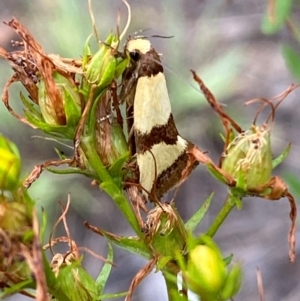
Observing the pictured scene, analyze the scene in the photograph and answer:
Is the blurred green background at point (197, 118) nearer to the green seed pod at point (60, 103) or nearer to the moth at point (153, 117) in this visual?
the moth at point (153, 117)

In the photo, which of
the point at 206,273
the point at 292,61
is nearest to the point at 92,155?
the point at 206,273

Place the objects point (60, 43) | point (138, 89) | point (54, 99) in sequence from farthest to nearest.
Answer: point (60, 43) → point (138, 89) → point (54, 99)

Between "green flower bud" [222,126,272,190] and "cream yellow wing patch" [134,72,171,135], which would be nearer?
"green flower bud" [222,126,272,190]

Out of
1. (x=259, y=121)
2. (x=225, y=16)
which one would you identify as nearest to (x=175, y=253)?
(x=259, y=121)

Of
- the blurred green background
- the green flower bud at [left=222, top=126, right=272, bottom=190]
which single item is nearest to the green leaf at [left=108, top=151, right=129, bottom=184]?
the green flower bud at [left=222, top=126, right=272, bottom=190]

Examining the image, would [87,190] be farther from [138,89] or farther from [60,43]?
[138,89]

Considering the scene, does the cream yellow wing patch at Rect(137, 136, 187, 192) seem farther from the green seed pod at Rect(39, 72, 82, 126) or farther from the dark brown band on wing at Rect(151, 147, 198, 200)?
the green seed pod at Rect(39, 72, 82, 126)

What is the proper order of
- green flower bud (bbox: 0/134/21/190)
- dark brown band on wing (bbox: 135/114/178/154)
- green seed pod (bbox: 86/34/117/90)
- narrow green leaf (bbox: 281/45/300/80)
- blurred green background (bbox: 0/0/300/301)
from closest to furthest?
green flower bud (bbox: 0/134/21/190), green seed pod (bbox: 86/34/117/90), dark brown band on wing (bbox: 135/114/178/154), narrow green leaf (bbox: 281/45/300/80), blurred green background (bbox: 0/0/300/301)
